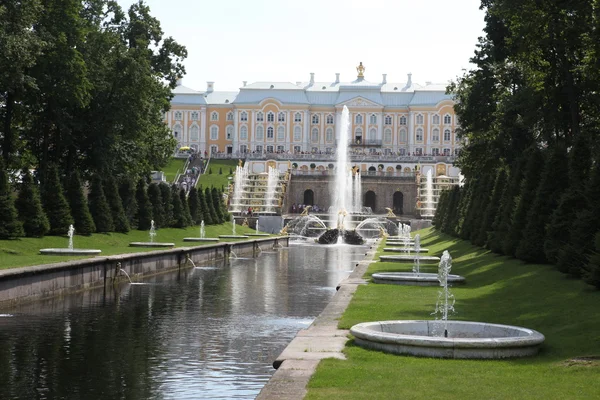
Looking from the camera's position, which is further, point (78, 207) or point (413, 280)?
point (78, 207)

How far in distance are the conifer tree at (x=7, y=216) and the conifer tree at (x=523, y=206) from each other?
12.3 m

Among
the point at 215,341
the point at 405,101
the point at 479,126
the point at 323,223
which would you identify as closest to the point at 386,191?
the point at 323,223

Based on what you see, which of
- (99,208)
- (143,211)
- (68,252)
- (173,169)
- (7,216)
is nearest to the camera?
(68,252)

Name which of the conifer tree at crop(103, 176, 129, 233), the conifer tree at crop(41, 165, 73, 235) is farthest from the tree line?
the conifer tree at crop(41, 165, 73, 235)

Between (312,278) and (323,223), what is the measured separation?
3754 cm

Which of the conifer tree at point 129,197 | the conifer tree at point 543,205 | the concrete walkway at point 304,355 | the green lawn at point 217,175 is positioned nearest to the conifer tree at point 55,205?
the conifer tree at point 129,197

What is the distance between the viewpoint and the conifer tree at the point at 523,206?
21438 mm

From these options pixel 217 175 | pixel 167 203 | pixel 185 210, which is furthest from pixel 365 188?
pixel 167 203

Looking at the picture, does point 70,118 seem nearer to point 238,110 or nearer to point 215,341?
point 215,341

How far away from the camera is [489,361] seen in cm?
868

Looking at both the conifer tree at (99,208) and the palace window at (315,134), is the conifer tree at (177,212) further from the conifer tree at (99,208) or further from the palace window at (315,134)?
the palace window at (315,134)

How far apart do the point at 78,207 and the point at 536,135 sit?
52.1ft

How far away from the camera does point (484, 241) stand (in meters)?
27.3

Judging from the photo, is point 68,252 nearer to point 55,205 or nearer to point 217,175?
point 55,205
